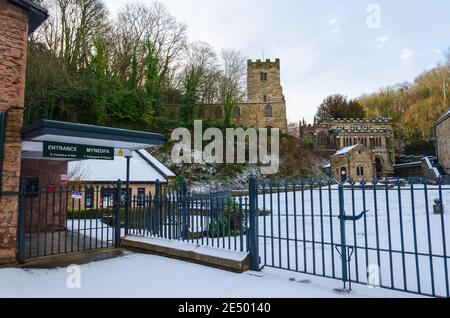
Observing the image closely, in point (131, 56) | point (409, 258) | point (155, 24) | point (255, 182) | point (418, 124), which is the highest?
point (155, 24)

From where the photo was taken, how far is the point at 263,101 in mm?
54875

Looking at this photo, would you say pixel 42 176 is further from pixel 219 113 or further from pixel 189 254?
pixel 219 113

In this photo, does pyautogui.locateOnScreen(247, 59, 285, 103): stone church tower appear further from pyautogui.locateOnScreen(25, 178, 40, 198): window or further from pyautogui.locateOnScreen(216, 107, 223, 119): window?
pyautogui.locateOnScreen(25, 178, 40, 198): window

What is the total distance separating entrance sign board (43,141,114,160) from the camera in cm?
748

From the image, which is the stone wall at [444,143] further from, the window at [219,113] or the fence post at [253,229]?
the fence post at [253,229]

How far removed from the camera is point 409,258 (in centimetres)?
857

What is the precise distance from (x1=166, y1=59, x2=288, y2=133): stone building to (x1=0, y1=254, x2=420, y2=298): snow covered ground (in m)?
46.8

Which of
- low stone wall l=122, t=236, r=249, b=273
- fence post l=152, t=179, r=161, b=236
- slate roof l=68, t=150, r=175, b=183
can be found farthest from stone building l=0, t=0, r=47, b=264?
slate roof l=68, t=150, r=175, b=183

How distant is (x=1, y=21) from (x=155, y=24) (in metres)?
35.2

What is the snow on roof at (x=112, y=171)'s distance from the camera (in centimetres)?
1936

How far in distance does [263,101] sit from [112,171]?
38068mm

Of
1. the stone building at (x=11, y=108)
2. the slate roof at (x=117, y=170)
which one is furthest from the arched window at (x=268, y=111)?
the stone building at (x=11, y=108)

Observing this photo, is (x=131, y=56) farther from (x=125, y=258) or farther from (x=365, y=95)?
(x=365, y=95)
